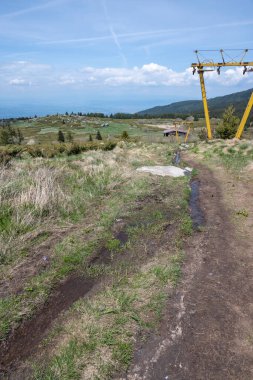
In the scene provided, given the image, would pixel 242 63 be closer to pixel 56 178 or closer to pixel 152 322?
pixel 56 178

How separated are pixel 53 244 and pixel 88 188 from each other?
544 centimetres

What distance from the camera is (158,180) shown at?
1508 centimetres

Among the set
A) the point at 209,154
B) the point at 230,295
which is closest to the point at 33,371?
the point at 230,295

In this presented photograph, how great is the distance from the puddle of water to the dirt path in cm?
122

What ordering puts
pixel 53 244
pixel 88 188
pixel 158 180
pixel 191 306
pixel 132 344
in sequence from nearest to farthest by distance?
pixel 132 344
pixel 191 306
pixel 53 244
pixel 88 188
pixel 158 180

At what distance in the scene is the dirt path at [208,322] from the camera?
426cm

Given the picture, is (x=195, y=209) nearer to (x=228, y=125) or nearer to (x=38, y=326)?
(x=38, y=326)

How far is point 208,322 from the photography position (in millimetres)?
5094

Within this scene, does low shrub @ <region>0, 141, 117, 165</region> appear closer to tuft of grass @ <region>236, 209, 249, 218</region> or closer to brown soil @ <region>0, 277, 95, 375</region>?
tuft of grass @ <region>236, 209, 249, 218</region>

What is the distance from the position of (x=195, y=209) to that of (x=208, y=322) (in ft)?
20.6

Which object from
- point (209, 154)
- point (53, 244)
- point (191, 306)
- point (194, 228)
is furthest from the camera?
point (209, 154)

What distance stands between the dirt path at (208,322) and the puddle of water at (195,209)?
1.22m

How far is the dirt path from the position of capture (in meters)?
4.26

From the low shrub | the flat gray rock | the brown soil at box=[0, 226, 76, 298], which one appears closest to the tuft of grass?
the brown soil at box=[0, 226, 76, 298]
